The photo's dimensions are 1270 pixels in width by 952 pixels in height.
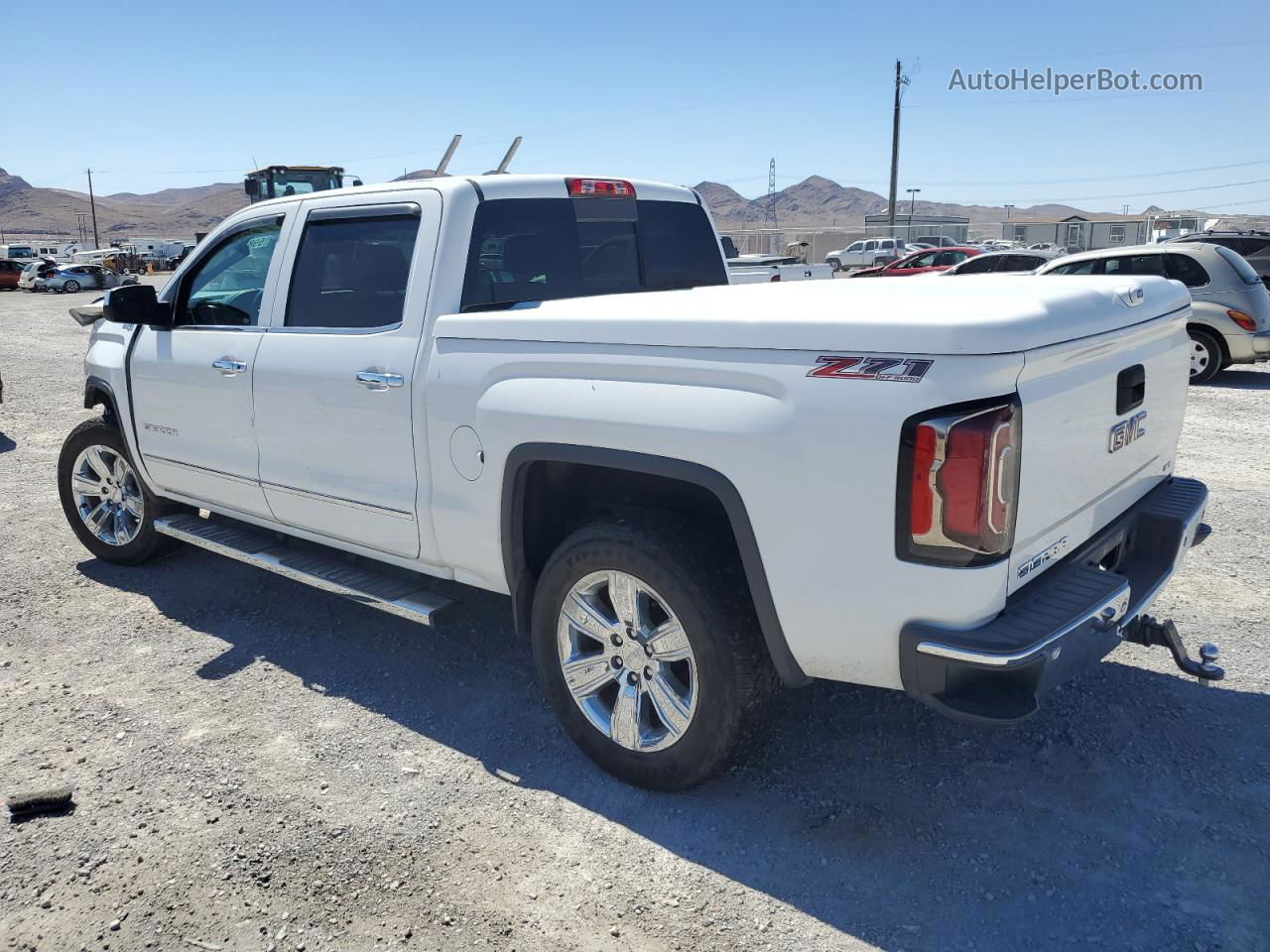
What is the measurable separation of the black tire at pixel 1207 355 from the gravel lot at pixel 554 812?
777 cm

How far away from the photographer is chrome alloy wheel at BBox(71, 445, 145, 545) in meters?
5.75

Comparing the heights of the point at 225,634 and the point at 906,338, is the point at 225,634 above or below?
below

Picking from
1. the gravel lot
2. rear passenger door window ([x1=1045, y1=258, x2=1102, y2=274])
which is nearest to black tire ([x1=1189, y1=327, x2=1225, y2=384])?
rear passenger door window ([x1=1045, y1=258, x2=1102, y2=274])

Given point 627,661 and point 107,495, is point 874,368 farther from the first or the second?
point 107,495

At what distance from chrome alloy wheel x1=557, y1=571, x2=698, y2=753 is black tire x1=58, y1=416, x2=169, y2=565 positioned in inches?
126

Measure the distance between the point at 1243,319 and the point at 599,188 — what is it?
9.74 meters

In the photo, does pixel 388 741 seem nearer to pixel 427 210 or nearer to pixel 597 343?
pixel 597 343

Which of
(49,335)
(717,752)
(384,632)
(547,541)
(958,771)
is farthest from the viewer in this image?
(49,335)

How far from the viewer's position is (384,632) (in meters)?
4.91

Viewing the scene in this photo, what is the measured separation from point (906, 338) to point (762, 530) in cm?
68

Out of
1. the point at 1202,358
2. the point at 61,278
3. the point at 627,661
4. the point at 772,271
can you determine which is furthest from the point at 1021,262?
the point at 61,278

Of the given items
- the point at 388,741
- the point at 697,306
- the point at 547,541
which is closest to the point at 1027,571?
the point at 697,306

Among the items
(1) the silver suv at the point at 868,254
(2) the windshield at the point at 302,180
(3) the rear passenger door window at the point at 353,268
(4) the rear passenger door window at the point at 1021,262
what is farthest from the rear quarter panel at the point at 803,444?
(1) the silver suv at the point at 868,254

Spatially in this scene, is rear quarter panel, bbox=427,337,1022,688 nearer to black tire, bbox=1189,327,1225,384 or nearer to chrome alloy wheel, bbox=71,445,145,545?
chrome alloy wheel, bbox=71,445,145,545
